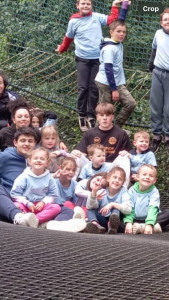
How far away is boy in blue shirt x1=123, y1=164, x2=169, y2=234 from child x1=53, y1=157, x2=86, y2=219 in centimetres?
43

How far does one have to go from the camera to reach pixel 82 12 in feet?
22.9

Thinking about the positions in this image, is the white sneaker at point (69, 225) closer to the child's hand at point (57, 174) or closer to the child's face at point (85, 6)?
the child's hand at point (57, 174)

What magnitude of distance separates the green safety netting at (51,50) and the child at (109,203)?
2.49m

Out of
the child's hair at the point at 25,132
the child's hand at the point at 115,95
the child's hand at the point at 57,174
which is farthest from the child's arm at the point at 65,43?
the child's hand at the point at 57,174

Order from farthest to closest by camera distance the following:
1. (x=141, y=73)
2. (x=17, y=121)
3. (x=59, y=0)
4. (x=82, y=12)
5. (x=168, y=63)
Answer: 1. (x=59, y=0)
2. (x=141, y=73)
3. (x=82, y=12)
4. (x=168, y=63)
5. (x=17, y=121)

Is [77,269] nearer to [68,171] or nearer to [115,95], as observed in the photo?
[68,171]

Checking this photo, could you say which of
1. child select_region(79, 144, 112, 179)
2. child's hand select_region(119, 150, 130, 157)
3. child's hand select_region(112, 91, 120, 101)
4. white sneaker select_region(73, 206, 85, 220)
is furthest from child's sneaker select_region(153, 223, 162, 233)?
child's hand select_region(112, 91, 120, 101)

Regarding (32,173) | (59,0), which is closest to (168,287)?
(32,173)

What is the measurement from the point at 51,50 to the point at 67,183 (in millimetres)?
3504

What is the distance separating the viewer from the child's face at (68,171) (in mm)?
5364

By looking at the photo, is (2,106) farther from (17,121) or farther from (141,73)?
(141,73)

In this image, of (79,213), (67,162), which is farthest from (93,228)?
(67,162)

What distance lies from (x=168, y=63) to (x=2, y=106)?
1477 millimetres

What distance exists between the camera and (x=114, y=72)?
6.79 m
